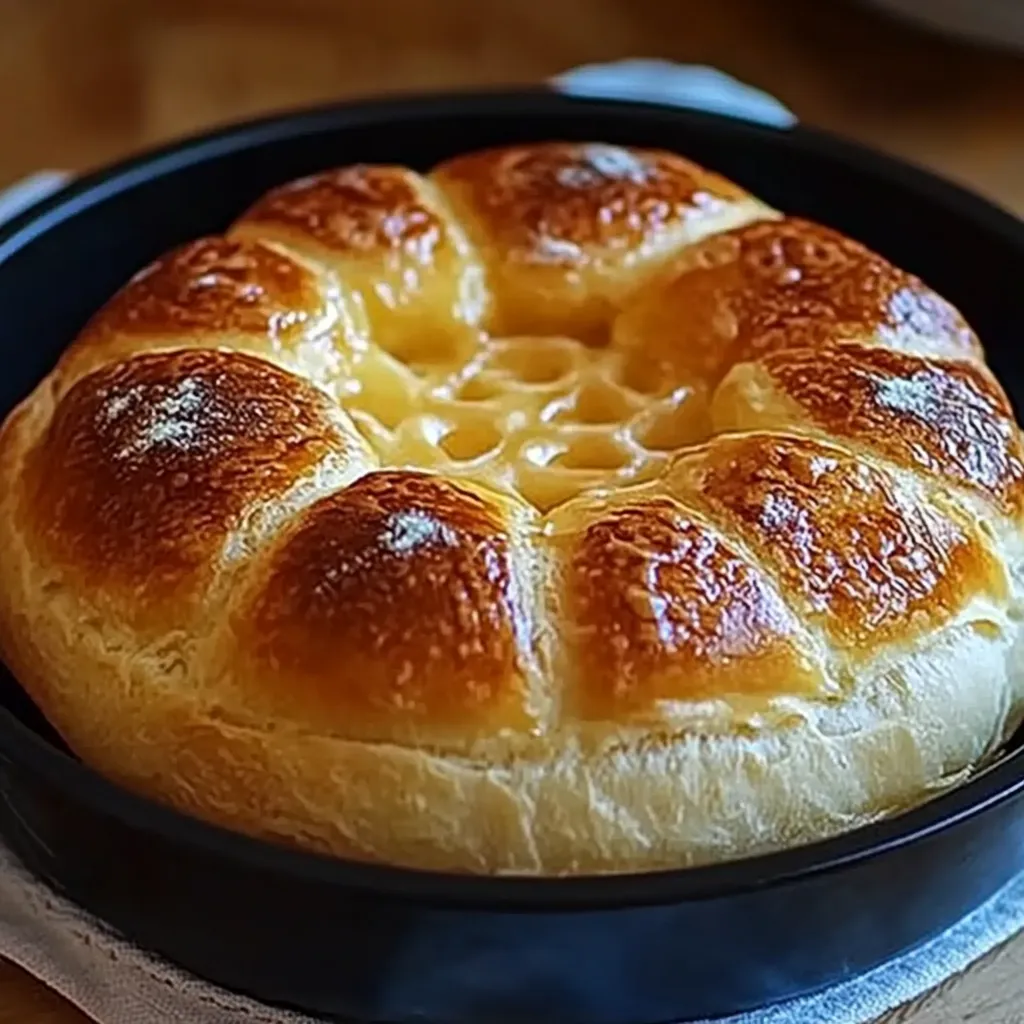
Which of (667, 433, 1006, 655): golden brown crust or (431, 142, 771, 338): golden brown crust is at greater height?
(431, 142, 771, 338): golden brown crust

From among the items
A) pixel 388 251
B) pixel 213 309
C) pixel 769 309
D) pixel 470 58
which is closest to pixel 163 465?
pixel 213 309

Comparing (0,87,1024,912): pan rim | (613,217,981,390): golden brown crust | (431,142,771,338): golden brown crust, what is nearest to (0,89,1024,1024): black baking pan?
(0,87,1024,912): pan rim

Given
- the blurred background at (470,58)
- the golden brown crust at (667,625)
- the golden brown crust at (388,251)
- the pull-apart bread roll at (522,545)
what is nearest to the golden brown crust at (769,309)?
the pull-apart bread roll at (522,545)

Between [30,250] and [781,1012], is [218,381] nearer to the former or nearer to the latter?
[30,250]

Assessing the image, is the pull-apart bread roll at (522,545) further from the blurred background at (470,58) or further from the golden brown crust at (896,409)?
the blurred background at (470,58)

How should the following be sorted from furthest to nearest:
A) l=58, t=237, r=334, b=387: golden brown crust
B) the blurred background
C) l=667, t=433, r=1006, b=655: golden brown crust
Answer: the blurred background < l=58, t=237, r=334, b=387: golden brown crust < l=667, t=433, r=1006, b=655: golden brown crust

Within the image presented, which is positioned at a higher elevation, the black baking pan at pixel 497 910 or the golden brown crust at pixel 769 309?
the golden brown crust at pixel 769 309

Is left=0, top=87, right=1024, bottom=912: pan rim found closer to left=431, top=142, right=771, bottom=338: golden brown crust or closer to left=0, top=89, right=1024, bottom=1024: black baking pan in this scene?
left=0, top=89, right=1024, bottom=1024: black baking pan
